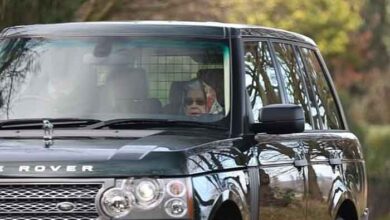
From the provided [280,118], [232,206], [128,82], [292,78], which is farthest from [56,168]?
[292,78]

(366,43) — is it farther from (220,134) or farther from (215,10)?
(220,134)

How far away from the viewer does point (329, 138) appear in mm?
9352

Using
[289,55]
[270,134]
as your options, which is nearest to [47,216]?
[270,134]

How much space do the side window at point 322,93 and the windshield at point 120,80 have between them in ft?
5.94

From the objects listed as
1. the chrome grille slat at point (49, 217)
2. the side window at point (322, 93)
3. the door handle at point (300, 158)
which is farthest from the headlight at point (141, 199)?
the side window at point (322, 93)

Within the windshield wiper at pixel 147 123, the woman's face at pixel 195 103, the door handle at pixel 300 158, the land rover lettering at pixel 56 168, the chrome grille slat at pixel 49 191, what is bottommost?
the chrome grille slat at pixel 49 191

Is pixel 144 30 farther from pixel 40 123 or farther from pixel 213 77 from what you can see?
pixel 40 123

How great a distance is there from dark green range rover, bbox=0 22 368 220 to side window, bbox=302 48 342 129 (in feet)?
1.55

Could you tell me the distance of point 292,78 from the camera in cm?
902

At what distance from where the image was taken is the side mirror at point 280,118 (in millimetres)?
7516

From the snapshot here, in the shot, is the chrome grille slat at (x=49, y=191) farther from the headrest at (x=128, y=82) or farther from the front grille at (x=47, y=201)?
the headrest at (x=128, y=82)

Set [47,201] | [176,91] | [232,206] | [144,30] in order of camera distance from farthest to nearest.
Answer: [144,30], [176,91], [232,206], [47,201]

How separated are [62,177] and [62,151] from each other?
0.18m

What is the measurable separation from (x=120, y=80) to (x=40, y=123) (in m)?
0.60
